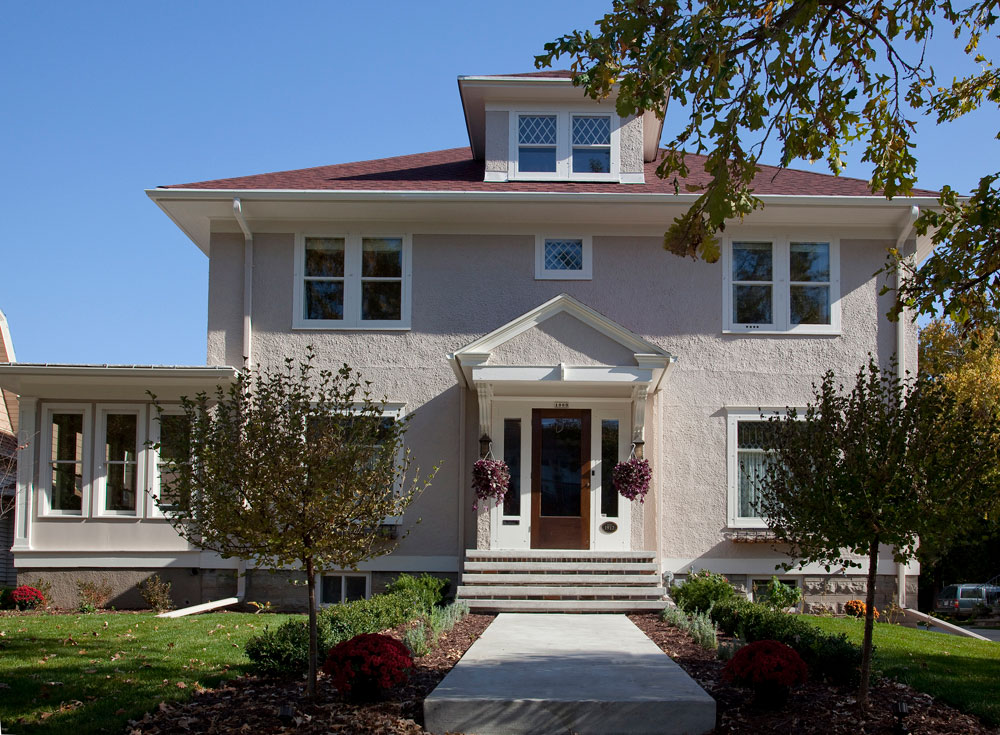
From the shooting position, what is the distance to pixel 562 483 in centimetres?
1487

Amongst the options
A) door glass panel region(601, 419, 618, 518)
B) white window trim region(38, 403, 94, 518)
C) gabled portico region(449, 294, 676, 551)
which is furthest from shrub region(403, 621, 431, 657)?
white window trim region(38, 403, 94, 518)

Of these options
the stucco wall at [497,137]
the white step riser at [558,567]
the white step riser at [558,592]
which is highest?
the stucco wall at [497,137]

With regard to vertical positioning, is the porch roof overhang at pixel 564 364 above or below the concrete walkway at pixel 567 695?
above

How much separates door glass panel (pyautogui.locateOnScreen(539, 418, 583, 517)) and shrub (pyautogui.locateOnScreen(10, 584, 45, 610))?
25.8ft

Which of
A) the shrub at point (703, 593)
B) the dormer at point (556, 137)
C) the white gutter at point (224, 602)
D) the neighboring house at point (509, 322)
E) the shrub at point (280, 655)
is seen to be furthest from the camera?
the dormer at point (556, 137)

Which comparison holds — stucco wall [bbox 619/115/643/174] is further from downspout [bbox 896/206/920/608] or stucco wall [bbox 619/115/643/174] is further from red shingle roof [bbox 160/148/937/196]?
downspout [bbox 896/206/920/608]

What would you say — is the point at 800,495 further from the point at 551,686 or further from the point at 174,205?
the point at 174,205

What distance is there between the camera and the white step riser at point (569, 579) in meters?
13.5

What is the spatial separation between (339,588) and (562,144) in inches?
330

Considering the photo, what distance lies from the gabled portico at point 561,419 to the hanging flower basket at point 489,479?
0.41 meters

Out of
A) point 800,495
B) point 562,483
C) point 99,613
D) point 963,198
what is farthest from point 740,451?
point 99,613

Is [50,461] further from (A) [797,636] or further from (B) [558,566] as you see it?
(A) [797,636]

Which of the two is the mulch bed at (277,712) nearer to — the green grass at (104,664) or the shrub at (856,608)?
the green grass at (104,664)

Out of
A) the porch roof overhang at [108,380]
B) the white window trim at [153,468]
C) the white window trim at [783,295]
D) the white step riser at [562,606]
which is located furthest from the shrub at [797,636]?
the white window trim at [153,468]
